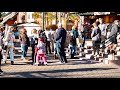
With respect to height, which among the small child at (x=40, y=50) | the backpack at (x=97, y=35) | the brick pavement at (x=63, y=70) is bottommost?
the brick pavement at (x=63, y=70)

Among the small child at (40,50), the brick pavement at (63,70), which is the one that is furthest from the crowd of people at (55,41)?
the brick pavement at (63,70)

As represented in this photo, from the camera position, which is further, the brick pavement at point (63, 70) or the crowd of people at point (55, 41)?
the crowd of people at point (55, 41)

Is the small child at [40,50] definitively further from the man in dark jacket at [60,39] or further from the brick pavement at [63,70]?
the man in dark jacket at [60,39]

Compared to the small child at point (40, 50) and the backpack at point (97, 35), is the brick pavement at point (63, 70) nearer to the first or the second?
the small child at point (40, 50)

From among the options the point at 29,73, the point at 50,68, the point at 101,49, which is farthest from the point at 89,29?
the point at 29,73

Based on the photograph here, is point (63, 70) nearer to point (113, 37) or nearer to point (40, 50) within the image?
point (40, 50)

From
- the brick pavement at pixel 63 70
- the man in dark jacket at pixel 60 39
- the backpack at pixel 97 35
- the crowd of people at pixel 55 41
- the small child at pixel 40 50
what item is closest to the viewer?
the brick pavement at pixel 63 70

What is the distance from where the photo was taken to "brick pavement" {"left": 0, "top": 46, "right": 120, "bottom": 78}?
11430mm

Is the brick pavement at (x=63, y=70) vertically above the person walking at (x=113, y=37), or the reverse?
the person walking at (x=113, y=37)

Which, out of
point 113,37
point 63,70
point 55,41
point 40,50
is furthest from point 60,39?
point 63,70

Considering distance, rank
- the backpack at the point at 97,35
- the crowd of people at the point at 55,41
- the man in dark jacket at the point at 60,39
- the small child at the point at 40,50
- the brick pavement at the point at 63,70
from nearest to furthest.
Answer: the brick pavement at the point at 63,70 < the crowd of people at the point at 55,41 < the small child at the point at 40,50 < the man in dark jacket at the point at 60,39 < the backpack at the point at 97,35

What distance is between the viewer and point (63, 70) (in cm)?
1271

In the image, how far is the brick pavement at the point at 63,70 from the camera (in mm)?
11430

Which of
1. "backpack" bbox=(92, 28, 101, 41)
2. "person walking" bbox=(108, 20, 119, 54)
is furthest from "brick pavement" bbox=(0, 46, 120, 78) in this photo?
→ "backpack" bbox=(92, 28, 101, 41)
